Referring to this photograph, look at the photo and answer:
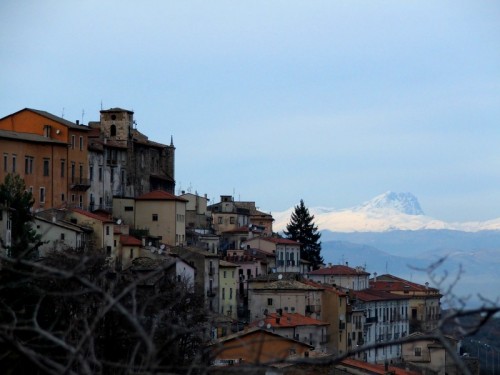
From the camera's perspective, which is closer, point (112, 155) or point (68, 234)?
point (68, 234)

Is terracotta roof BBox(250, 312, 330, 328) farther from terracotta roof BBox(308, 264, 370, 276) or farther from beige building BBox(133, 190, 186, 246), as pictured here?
terracotta roof BBox(308, 264, 370, 276)

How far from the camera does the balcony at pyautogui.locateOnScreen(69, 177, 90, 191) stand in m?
88.1

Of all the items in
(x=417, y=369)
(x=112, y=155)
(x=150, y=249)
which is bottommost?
(x=417, y=369)

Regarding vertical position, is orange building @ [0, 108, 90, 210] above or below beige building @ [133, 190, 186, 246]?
above

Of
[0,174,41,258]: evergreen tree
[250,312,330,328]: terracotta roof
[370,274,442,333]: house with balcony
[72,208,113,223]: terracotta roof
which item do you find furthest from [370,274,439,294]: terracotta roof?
[0,174,41,258]: evergreen tree

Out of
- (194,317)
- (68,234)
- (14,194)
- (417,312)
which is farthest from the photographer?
(417,312)

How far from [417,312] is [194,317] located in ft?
208

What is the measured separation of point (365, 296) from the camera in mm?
107500

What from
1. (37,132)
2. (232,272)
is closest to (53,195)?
(37,132)

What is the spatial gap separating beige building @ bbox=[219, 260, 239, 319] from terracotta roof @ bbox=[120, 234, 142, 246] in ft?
25.8

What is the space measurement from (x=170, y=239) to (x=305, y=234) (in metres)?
44.1

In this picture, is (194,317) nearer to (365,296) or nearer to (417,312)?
(365,296)

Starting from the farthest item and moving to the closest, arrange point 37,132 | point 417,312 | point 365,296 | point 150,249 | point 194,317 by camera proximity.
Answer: point 417,312
point 365,296
point 37,132
point 150,249
point 194,317

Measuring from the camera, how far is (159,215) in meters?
92.9
